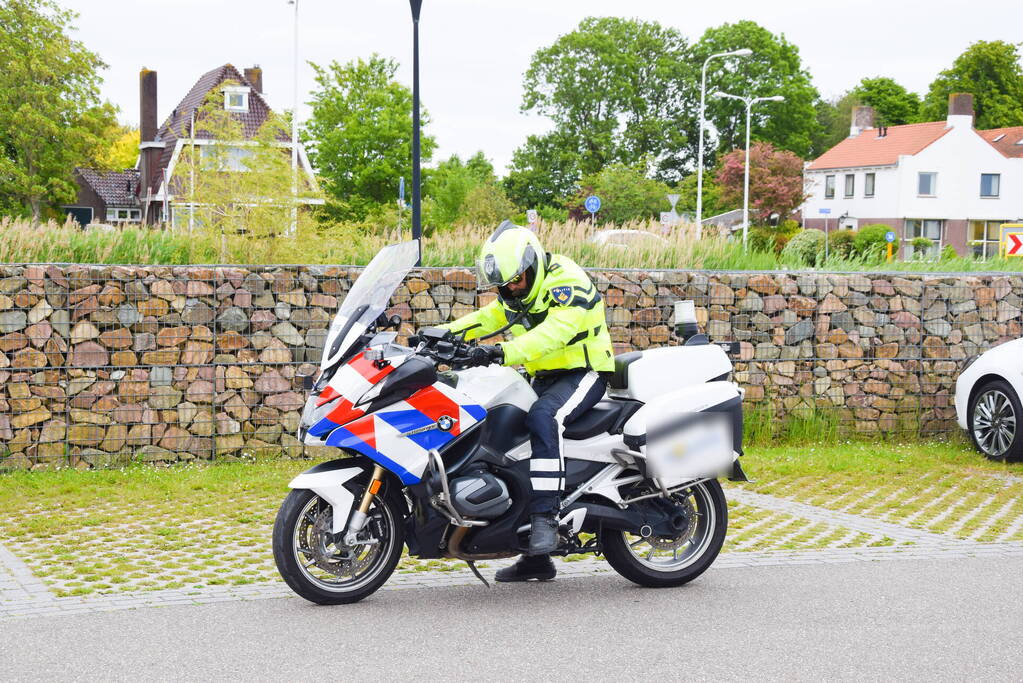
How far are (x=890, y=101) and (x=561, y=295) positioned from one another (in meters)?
90.9

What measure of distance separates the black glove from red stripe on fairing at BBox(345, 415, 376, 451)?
57cm

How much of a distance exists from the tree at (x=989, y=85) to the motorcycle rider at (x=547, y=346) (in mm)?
79389

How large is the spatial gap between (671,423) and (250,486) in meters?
4.33

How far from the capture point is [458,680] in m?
5.20

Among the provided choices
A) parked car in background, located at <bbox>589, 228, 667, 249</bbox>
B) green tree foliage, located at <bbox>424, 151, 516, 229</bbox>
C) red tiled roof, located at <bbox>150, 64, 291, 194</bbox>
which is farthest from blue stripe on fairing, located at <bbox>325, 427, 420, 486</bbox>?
red tiled roof, located at <bbox>150, 64, 291, 194</bbox>

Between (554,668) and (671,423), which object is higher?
(671,423)

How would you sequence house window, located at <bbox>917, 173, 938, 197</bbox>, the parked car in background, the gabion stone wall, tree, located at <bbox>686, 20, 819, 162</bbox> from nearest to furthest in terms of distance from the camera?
the gabion stone wall < the parked car in background < house window, located at <bbox>917, 173, 938, 197</bbox> < tree, located at <bbox>686, 20, 819, 162</bbox>

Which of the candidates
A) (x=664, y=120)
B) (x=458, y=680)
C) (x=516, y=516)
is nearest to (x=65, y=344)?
(x=516, y=516)

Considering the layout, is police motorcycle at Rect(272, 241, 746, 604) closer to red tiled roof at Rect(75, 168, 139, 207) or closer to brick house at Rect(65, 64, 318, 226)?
brick house at Rect(65, 64, 318, 226)

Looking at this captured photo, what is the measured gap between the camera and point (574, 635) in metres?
5.95

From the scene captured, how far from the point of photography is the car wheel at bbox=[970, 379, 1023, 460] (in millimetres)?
11398

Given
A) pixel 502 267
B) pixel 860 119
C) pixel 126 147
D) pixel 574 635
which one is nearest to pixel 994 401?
pixel 502 267

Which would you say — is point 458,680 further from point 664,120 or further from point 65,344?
point 664,120

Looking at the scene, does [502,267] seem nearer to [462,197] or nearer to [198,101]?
[462,197]
